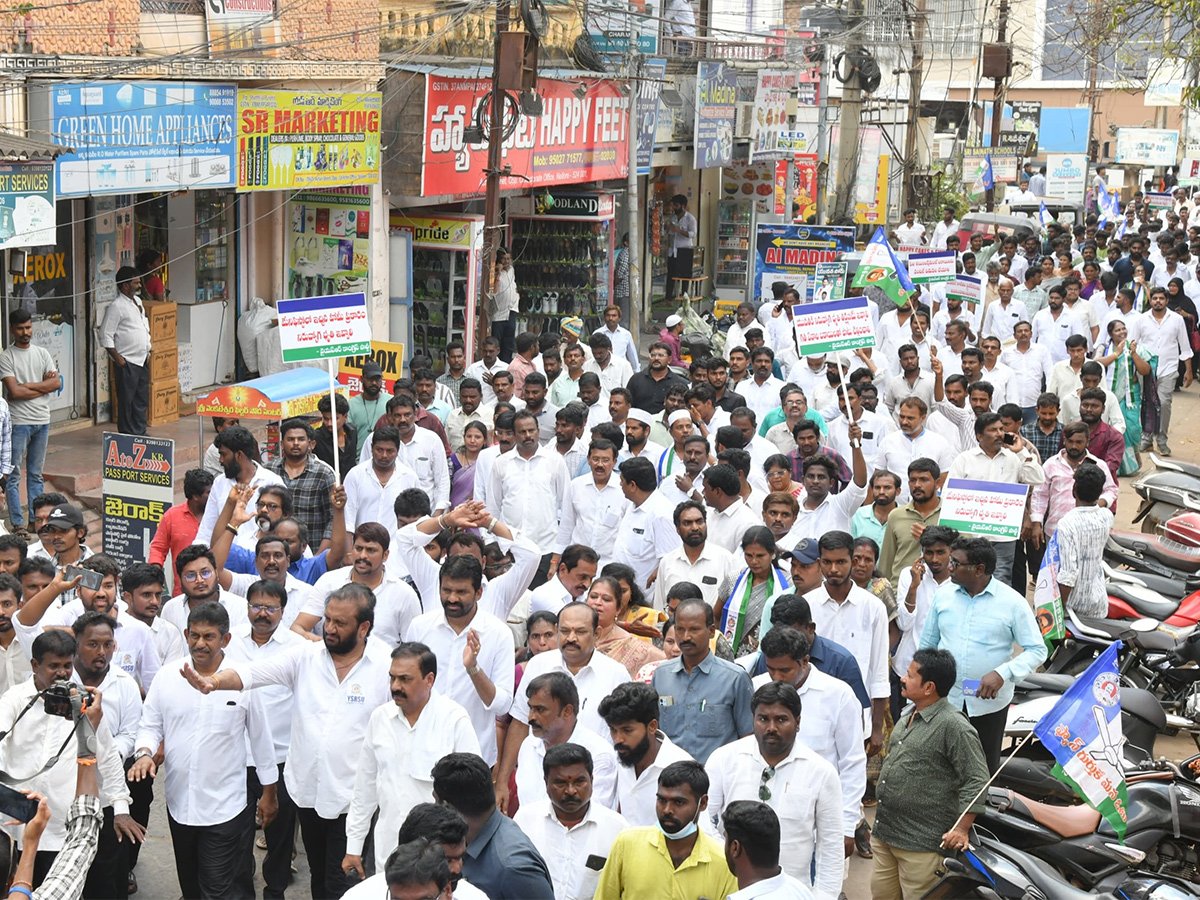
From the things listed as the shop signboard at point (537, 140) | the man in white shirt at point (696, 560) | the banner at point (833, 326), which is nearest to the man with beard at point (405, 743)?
the man in white shirt at point (696, 560)

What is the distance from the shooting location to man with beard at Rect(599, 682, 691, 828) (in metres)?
5.68

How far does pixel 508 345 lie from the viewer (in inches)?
747

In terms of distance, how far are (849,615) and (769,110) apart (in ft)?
62.6

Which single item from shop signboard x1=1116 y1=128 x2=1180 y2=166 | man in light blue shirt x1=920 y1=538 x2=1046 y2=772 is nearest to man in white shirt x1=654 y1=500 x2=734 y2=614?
man in light blue shirt x1=920 y1=538 x2=1046 y2=772

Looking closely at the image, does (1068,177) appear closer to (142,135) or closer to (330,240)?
(330,240)

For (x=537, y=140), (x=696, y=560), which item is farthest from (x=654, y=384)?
(x=537, y=140)

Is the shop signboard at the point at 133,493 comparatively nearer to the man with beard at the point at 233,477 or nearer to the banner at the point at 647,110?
the man with beard at the point at 233,477

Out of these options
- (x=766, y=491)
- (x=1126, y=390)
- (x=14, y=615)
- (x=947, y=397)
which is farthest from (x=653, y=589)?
(x=1126, y=390)

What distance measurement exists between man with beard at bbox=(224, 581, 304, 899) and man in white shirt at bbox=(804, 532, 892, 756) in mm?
2546

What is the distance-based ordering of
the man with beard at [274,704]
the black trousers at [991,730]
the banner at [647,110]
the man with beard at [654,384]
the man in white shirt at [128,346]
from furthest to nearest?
the banner at [647,110], the man in white shirt at [128,346], the man with beard at [654,384], the black trousers at [991,730], the man with beard at [274,704]

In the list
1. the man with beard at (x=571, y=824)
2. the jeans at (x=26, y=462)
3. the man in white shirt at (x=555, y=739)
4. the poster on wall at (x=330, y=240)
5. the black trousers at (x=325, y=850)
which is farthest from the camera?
the poster on wall at (x=330, y=240)

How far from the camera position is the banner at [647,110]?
75.7 feet

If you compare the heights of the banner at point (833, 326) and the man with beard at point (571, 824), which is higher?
the banner at point (833, 326)

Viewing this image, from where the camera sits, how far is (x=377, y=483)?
378 inches
